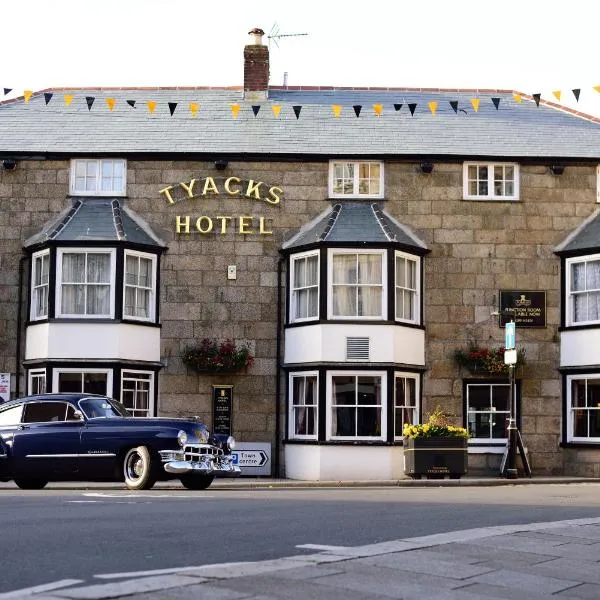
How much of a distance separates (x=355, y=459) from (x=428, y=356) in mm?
3213

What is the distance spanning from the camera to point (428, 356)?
28859 millimetres

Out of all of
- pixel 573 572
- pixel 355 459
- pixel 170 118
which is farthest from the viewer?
pixel 170 118

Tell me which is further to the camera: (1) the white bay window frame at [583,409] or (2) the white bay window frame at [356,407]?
(1) the white bay window frame at [583,409]

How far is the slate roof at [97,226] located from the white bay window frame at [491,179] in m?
7.77

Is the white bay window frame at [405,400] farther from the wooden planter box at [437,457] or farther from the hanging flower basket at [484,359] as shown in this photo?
the wooden planter box at [437,457]

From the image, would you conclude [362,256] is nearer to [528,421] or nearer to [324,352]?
[324,352]

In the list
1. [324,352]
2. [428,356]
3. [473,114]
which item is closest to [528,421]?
[428,356]

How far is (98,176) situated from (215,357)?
5.46 m

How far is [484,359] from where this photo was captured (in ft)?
93.2

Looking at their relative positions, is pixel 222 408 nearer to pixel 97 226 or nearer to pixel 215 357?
pixel 215 357

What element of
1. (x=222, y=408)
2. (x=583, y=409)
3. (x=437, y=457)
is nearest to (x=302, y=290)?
(x=222, y=408)

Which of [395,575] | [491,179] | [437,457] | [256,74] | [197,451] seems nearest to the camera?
[395,575]

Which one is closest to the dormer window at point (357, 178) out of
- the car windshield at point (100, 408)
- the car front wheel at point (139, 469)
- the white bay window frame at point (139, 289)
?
the white bay window frame at point (139, 289)

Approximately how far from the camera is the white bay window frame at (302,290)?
28453 mm
